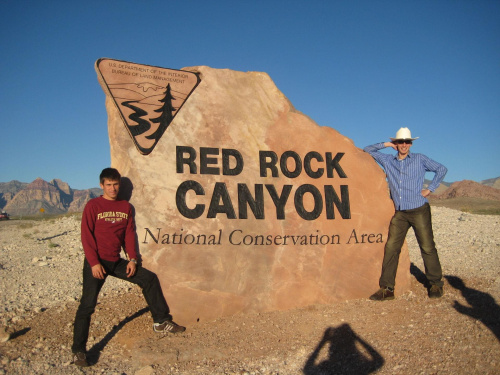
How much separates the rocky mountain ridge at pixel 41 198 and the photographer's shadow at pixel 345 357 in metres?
111

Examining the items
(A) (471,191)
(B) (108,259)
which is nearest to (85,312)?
(B) (108,259)

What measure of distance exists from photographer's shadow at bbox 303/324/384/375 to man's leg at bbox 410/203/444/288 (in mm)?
1617

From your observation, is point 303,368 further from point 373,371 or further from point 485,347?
point 485,347

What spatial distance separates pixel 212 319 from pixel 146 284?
0.95 meters

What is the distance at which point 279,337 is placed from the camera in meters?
4.33

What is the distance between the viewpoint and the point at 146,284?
4.34 m

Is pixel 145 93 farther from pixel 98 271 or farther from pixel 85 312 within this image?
pixel 85 312

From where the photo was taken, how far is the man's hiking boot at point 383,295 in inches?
207

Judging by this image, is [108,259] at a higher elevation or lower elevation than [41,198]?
lower

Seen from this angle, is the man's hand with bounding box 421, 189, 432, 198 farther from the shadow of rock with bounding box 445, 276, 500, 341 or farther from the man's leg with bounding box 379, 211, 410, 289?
the shadow of rock with bounding box 445, 276, 500, 341

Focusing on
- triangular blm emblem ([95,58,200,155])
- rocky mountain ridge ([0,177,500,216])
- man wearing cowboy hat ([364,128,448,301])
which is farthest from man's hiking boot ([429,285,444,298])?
rocky mountain ridge ([0,177,500,216])

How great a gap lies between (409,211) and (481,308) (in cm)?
136

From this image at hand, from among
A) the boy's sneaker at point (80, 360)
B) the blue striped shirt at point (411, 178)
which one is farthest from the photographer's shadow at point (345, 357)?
the boy's sneaker at point (80, 360)

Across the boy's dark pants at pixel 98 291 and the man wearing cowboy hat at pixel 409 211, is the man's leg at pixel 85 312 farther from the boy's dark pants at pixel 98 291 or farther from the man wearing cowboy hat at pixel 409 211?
the man wearing cowboy hat at pixel 409 211
